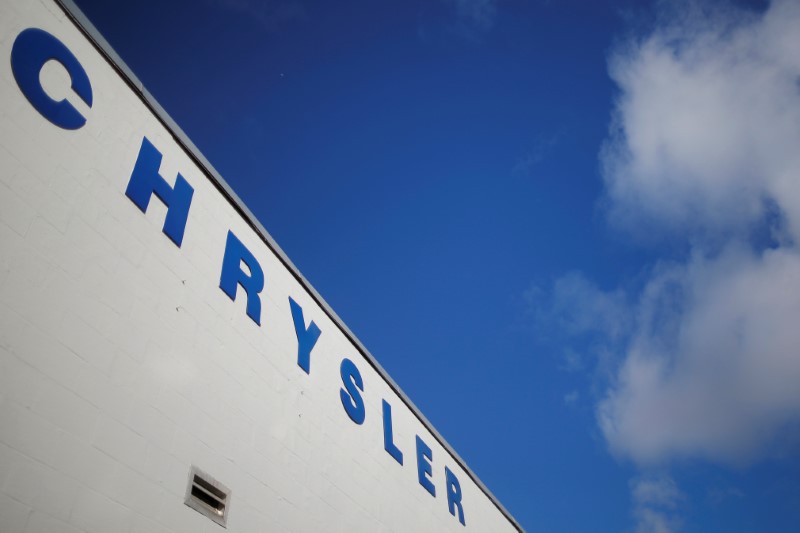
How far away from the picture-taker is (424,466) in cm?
1267

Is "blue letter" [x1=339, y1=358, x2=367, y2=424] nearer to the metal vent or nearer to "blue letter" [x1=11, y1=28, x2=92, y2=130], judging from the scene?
the metal vent

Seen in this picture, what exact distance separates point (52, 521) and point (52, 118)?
4.39 m

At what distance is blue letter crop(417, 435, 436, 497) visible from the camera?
12305 millimetres

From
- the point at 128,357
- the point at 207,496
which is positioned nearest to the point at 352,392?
the point at 207,496

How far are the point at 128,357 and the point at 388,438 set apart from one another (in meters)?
6.33

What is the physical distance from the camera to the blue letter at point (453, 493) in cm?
1325

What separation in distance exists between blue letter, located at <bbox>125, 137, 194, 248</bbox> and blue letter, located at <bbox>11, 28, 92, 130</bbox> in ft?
2.94

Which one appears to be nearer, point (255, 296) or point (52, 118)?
point (52, 118)

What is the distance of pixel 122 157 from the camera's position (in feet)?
24.6

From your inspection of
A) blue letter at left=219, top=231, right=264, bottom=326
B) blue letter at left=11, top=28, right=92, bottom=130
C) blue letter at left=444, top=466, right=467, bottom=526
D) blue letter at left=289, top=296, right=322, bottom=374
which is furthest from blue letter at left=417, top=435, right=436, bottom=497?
blue letter at left=11, top=28, right=92, bottom=130

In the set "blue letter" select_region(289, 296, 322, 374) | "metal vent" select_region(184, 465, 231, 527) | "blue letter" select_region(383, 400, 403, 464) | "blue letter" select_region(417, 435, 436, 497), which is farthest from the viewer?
"blue letter" select_region(417, 435, 436, 497)

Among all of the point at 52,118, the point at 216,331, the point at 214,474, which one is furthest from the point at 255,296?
the point at 52,118

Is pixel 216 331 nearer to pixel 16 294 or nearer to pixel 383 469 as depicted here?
pixel 16 294

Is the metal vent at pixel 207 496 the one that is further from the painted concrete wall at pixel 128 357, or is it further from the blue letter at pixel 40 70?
the blue letter at pixel 40 70
